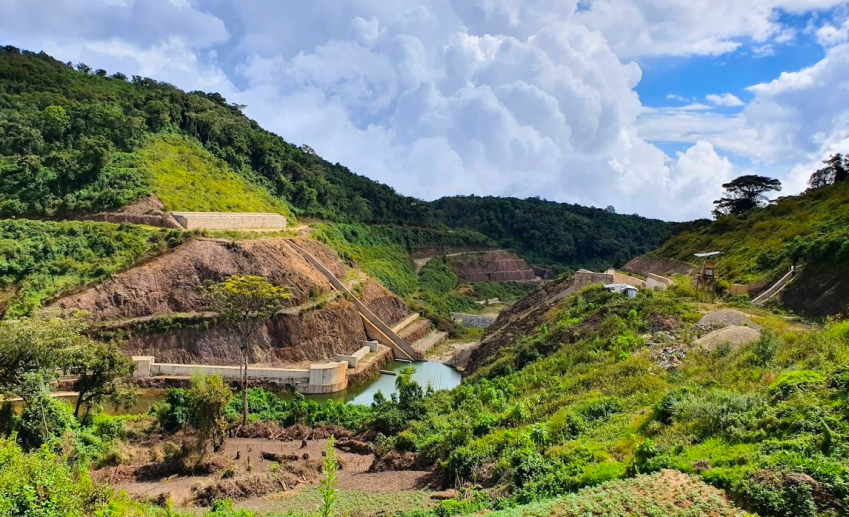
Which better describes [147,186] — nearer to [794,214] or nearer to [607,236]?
[794,214]

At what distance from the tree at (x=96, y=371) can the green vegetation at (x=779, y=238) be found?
35.5 m

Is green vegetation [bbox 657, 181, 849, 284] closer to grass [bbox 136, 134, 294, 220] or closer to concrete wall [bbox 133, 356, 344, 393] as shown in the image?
concrete wall [bbox 133, 356, 344, 393]

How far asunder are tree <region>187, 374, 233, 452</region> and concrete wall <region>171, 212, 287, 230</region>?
2502cm

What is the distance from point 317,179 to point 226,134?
12.9 m

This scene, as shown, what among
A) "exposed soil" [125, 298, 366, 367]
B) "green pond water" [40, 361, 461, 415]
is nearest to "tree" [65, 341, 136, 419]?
"green pond water" [40, 361, 461, 415]

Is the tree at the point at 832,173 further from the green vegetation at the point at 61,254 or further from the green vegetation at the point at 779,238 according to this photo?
the green vegetation at the point at 61,254

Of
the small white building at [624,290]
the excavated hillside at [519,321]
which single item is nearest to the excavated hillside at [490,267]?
the excavated hillside at [519,321]

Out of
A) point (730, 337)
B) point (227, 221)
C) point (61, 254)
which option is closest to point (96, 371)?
point (61, 254)

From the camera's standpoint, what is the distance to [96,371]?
24.5 meters

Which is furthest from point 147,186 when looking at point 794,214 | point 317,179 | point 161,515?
point 794,214

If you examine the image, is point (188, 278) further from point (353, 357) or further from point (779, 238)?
point (779, 238)

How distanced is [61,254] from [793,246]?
4859 cm

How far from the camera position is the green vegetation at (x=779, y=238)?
1208 inches

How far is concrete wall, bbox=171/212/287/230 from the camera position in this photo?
45.2m
